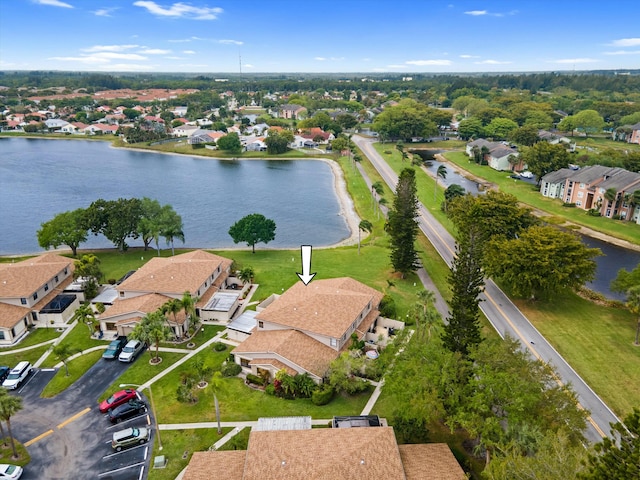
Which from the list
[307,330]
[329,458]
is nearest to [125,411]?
[307,330]

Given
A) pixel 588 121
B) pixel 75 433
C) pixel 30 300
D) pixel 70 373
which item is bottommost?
pixel 70 373

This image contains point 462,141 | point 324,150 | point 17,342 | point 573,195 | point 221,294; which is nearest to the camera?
point 17,342

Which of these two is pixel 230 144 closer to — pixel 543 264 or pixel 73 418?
pixel 543 264

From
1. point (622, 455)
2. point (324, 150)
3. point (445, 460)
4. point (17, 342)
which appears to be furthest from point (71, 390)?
point (324, 150)

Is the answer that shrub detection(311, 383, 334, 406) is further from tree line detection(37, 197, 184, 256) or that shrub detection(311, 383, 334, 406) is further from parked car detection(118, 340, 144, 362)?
tree line detection(37, 197, 184, 256)

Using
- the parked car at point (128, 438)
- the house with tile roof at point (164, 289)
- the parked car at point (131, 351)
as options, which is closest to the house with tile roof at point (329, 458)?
the parked car at point (128, 438)

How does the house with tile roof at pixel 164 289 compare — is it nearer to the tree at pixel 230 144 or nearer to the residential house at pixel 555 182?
the residential house at pixel 555 182

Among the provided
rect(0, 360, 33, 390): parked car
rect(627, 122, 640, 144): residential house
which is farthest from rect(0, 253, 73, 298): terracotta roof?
rect(627, 122, 640, 144): residential house

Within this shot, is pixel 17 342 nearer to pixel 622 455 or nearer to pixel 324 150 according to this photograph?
pixel 622 455
